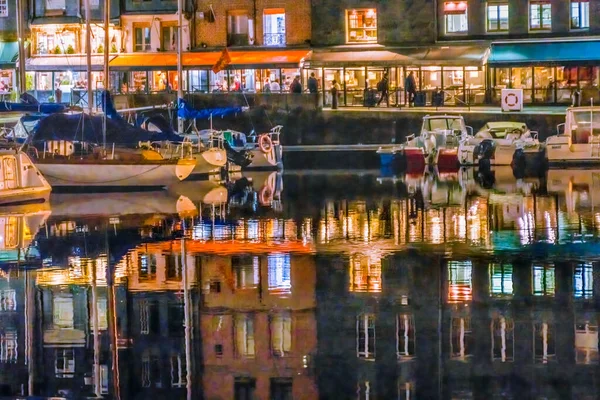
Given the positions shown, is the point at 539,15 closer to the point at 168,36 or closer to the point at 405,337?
the point at 168,36

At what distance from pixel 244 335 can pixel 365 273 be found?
620 cm

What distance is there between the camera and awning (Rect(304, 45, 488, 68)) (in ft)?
248

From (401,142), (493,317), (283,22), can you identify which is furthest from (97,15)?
(493,317)

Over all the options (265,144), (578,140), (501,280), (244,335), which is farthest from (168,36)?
(244,335)

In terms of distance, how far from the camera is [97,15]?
8594cm

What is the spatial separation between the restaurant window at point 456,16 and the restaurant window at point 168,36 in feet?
51.1

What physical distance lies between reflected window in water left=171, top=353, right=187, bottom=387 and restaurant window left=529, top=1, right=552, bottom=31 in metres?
61.5

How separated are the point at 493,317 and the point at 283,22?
62.6 meters

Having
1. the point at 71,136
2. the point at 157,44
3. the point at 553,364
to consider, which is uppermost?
the point at 157,44

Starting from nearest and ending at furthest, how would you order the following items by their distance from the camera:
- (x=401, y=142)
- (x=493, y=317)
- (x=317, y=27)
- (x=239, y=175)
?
(x=493, y=317) < (x=239, y=175) < (x=401, y=142) < (x=317, y=27)

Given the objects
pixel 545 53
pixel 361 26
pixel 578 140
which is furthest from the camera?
pixel 361 26

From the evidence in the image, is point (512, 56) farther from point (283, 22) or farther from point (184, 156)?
point (184, 156)

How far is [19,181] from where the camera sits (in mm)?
45875

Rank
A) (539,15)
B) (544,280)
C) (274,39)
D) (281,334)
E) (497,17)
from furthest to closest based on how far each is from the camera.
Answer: (274,39)
(497,17)
(539,15)
(544,280)
(281,334)
